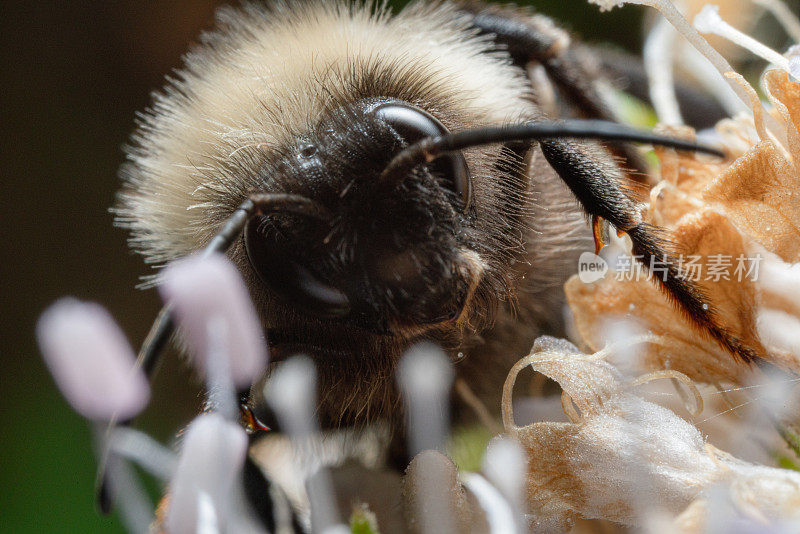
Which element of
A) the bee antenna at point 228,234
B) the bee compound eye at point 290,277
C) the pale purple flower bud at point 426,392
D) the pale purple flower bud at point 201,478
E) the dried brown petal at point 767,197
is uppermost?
the bee antenna at point 228,234

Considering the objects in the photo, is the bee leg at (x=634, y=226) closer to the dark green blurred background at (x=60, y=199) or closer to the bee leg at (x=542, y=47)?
the bee leg at (x=542, y=47)

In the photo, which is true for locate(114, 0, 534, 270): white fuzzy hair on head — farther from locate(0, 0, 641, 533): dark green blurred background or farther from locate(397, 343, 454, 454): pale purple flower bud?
locate(0, 0, 641, 533): dark green blurred background

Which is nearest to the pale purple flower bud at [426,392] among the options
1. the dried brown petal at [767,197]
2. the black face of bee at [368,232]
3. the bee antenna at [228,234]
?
the black face of bee at [368,232]

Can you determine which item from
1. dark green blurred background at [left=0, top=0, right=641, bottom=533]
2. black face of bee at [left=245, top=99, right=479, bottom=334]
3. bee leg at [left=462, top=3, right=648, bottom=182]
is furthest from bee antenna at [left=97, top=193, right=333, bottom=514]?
dark green blurred background at [left=0, top=0, right=641, bottom=533]

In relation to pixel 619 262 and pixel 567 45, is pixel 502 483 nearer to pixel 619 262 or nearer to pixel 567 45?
pixel 619 262

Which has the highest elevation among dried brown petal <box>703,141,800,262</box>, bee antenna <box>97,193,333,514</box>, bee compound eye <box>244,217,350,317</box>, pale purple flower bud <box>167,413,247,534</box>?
bee antenna <box>97,193,333,514</box>
